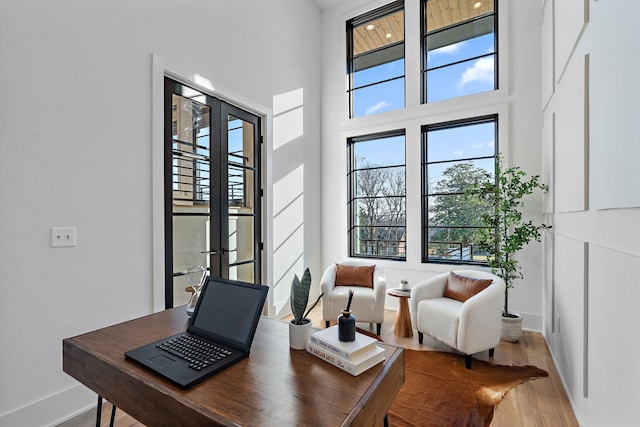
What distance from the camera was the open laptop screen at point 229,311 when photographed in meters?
1.20

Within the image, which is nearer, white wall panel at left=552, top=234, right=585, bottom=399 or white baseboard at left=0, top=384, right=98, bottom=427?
white baseboard at left=0, top=384, right=98, bottom=427

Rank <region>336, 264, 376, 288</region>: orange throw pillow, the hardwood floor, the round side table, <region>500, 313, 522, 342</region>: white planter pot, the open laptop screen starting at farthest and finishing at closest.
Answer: <region>336, 264, 376, 288</region>: orange throw pillow → the round side table → <region>500, 313, 522, 342</region>: white planter pot → the hardwood floor → the open laptop screen

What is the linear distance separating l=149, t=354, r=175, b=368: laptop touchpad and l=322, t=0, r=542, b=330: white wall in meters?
3.42

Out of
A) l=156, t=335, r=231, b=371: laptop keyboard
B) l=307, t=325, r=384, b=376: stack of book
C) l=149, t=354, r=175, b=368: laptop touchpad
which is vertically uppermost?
l=307, t=325, r=384, b=376: stack of book

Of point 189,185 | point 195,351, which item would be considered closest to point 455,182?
point 189,185

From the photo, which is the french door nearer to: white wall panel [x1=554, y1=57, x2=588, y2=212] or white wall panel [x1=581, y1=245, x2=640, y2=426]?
white wall panel [x1=581, y1=245, x2=640, y2=426]

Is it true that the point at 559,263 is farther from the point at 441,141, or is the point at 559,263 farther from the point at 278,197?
the point at 278,197

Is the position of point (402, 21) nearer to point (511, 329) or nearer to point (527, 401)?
point (511, 329)

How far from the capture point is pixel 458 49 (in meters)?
3.98

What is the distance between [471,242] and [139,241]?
349 cm

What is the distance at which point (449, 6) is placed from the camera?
4035 mm

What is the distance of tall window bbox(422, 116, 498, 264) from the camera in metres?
3.79

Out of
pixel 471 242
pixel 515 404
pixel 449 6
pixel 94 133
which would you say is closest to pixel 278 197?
pixel 94 133

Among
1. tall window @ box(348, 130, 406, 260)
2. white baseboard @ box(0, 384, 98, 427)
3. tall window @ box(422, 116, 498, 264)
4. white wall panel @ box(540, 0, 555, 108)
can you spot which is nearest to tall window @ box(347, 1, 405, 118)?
tall window @ box(348, 130, 406, 260)
